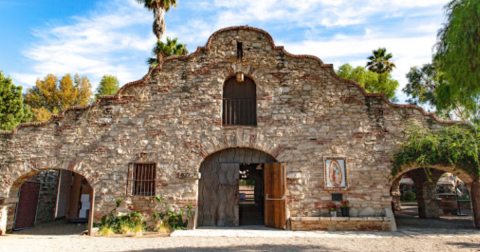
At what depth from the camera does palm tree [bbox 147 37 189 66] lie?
639 inches

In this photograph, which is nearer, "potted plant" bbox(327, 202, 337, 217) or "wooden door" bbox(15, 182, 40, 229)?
"potted plant" bbox(327, 202, 337, 217)

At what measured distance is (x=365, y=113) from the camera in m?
10.3

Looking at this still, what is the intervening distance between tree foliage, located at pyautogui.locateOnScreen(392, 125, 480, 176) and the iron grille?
4.66 meters

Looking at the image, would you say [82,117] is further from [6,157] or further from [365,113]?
[365,113]

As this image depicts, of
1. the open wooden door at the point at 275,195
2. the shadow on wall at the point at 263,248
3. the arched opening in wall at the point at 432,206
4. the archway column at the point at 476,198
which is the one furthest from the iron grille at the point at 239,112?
the archway column at the point at 476,198

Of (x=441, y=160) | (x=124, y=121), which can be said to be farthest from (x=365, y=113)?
(x=124, y=121)

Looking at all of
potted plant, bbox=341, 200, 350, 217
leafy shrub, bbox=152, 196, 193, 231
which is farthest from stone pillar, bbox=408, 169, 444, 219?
leafy shrub, bbox=152, 196, 193, 231

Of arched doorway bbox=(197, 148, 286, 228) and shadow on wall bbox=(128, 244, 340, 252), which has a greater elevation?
arched doorway bbox=(197, 148, 286, 228)

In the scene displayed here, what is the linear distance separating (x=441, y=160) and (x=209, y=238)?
7.22 m

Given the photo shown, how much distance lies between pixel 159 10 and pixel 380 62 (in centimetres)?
1672

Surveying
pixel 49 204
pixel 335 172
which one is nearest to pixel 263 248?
pixel 335 172

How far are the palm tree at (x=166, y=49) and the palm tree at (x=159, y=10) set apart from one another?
0.95 meters

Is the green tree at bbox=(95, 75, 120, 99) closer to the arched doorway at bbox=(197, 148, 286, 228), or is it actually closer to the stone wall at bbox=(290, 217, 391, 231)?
the arched doorway at bbox=(197, 148, 286, 228)

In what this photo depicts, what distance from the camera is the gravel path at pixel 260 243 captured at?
7070 millimetres
